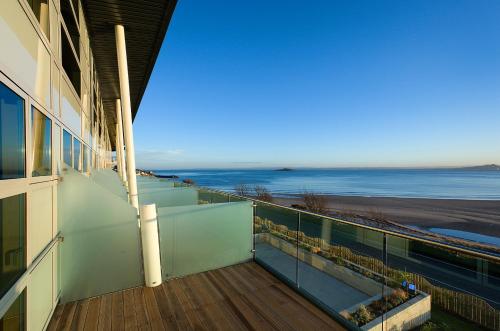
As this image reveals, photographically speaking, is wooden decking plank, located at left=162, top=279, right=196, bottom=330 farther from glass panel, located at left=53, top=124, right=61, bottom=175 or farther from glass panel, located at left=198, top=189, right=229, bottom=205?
glass panel, located at left=53, top=124, right=61, bottom=175

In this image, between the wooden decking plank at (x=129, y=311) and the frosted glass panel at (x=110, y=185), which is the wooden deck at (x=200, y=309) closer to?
the wooden decking plank at (x=129, y=311)

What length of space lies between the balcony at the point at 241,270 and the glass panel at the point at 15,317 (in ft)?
2.98

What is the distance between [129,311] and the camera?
8.69 feet

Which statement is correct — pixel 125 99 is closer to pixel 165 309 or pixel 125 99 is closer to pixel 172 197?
pixel 172 197

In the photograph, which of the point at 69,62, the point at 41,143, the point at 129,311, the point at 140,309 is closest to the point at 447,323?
the point at 140,309

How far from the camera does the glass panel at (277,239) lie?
3.45 m

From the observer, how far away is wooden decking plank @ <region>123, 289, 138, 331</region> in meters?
2.42

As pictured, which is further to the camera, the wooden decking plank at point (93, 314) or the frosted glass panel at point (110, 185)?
the frosted glass panel at point (110, 185)

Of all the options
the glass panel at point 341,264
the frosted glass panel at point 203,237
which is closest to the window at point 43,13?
the frosted glass panel at point 203,237

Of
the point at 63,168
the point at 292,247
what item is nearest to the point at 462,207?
the point at 292,247

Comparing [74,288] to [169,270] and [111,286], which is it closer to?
[111,286]

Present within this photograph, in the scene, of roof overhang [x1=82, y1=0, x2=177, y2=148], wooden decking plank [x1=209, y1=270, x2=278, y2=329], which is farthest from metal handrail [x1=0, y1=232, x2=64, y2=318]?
roof overhang [x1=82, y1=0, x2=177, y2=148]

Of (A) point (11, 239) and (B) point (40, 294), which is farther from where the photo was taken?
(B) point (40, 294)

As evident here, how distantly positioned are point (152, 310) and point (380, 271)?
2766mm
